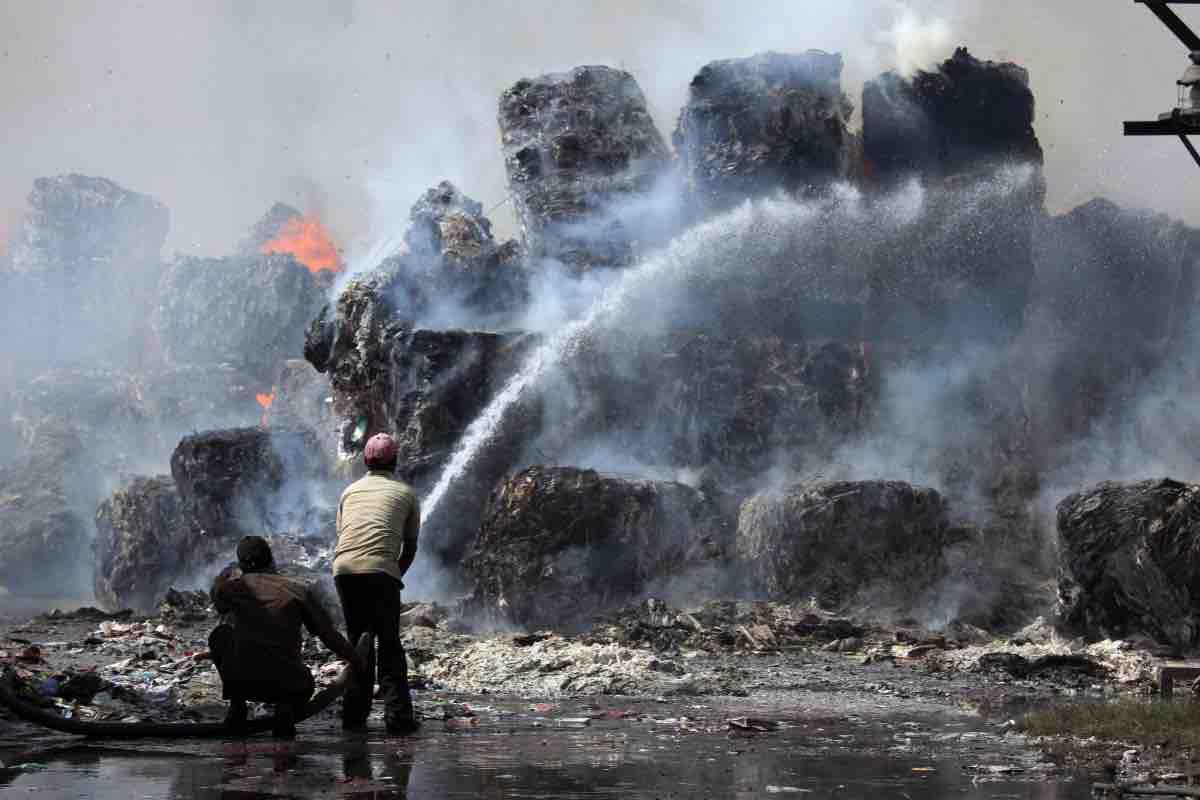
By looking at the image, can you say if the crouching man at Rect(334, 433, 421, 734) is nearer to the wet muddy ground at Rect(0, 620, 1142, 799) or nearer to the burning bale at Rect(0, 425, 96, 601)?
the wet muddy ground at Rect(0, 620, 1142, 799)

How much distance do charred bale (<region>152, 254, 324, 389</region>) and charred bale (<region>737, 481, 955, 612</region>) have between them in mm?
84240

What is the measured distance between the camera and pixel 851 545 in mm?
25500

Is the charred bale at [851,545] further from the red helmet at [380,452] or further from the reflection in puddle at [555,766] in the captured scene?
the red helmet at [380,452]

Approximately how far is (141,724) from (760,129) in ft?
92.2

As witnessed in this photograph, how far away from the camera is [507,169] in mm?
38156

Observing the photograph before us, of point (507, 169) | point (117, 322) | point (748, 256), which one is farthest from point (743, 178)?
point (117, 322)

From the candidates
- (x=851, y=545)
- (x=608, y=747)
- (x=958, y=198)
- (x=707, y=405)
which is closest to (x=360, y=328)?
(x=707, y=405)

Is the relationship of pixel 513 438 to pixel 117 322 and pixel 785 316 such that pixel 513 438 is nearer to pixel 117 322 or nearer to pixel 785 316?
pixel 785 316

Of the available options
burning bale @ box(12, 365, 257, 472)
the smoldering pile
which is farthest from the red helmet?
burning bale @ box(12, 365, 257, 472)

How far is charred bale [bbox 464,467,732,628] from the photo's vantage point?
949 inches

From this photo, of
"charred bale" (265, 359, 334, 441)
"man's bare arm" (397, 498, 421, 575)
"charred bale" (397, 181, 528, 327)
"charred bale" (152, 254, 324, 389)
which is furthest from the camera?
"charred bale" (152, 254, 324, 389)

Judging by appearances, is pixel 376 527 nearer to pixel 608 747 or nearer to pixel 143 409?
pixel 608 747

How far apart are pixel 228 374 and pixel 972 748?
343 feet

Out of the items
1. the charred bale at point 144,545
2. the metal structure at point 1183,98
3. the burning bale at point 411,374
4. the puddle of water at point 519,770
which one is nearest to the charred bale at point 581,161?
the burning bale at point 411,374
